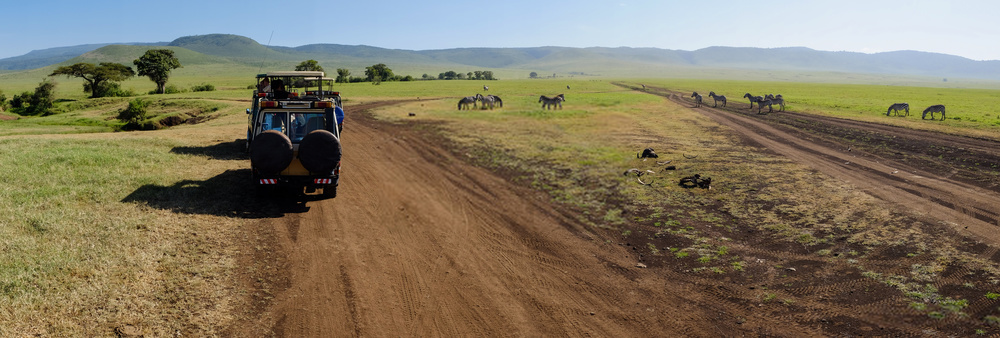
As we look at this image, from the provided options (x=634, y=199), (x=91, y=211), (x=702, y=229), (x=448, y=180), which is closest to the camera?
(x=91, y=211)

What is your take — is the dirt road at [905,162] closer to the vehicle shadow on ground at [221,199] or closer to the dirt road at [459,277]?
the dirt road at [459,277]

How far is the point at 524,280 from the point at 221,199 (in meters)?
8.45

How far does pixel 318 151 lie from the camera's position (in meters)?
12.0

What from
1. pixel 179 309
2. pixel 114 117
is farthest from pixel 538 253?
pixel 114 117

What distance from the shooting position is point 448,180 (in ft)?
54.5

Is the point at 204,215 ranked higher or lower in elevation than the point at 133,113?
lower

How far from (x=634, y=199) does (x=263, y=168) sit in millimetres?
9490

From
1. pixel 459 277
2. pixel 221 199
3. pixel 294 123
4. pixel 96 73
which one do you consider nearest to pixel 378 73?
pixel 96 73

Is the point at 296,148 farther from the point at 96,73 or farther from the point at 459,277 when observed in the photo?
the point at 96,73

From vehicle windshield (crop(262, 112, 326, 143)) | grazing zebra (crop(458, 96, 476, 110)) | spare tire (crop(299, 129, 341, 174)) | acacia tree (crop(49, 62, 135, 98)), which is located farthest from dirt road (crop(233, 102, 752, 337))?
acacia tree (crop(49, 62, 135, 98))

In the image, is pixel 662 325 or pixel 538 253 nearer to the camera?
pixel 662 325

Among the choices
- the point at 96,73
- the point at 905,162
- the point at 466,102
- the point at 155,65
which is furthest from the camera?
the point at 155,65

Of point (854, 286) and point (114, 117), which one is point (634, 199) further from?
point (114, 117)

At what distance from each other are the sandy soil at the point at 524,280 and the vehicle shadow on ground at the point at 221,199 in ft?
1.76
